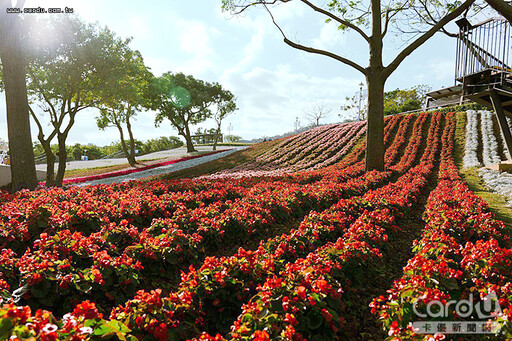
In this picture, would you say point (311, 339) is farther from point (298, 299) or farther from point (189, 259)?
point (189, 259)

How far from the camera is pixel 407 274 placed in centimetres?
310

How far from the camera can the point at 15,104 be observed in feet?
31.3

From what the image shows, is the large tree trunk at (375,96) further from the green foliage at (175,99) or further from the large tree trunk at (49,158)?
the green foliage at (175,99)

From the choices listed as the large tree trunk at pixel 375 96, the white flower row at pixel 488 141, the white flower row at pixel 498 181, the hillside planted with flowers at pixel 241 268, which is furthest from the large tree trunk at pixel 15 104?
the white flower row at pixel 488 141

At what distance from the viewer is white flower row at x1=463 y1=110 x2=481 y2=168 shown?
49.4 feet

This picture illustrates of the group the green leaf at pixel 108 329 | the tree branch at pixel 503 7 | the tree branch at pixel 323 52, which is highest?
the tree branch at pixel 323 52

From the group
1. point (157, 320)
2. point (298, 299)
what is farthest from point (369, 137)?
point (157, 320)

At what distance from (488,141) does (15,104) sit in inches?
951

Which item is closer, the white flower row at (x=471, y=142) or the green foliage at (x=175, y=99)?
the white flower row at (x=471, y=142)

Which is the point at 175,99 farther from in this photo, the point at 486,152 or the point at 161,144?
the point at 486,152

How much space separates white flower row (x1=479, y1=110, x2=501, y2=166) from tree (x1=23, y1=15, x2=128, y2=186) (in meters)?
22.3

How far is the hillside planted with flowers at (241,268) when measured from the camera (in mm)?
2328

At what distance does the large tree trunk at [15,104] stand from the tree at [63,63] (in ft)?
20.3

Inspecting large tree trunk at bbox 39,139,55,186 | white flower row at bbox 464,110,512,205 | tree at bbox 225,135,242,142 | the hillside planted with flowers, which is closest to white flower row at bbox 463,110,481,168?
white flower row at bbox 464,110,512,205
